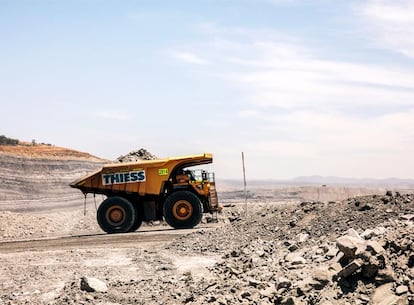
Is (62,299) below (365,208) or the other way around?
below

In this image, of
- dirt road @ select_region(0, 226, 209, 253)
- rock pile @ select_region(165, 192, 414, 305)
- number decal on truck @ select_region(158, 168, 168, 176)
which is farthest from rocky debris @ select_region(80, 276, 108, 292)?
number decal on truck @ select_region(158, 168, 168, 176)

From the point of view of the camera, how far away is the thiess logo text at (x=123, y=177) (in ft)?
68.0

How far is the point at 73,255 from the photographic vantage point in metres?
15.2

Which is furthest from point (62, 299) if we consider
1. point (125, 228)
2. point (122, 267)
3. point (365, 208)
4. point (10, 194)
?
point (10, 194)

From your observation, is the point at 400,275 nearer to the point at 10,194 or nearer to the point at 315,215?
the point at 315,215

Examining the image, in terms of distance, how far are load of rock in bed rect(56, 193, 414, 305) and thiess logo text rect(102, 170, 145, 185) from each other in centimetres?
461

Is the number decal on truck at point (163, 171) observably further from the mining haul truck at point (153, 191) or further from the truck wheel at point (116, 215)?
the truck wheel at point (116, 215)

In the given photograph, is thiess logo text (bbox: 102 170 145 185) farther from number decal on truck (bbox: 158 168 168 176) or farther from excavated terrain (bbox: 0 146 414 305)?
excavated terrain (bbox: 0 146 414 305)

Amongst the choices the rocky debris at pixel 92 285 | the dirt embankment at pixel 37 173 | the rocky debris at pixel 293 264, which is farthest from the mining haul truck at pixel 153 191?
the dirt embankment at pixel 37 173

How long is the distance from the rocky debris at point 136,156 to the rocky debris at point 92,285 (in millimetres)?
15851

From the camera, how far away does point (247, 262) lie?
1184 centimetres

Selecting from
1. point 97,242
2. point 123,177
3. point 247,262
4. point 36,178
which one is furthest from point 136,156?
point 247,262

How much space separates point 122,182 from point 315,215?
848 cm

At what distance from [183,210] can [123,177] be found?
96.2 inches
